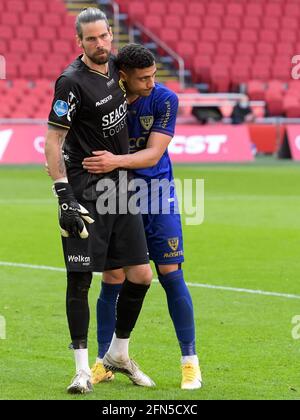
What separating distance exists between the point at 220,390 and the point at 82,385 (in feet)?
2.67

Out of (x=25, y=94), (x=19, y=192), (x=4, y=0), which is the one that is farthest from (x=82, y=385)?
(x=4, y=0)

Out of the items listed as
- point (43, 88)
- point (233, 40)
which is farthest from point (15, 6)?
point (233, 40)

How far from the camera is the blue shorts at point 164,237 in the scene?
6.56 metres

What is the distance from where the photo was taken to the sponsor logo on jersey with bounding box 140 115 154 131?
21.5ft

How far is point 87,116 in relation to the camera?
20.2 ft

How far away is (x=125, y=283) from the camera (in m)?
6.56

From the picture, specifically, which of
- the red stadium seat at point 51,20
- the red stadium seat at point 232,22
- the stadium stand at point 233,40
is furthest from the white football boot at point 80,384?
the red stadium seat at point 232,22

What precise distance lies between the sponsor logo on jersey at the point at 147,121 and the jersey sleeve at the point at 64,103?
0.64 metres

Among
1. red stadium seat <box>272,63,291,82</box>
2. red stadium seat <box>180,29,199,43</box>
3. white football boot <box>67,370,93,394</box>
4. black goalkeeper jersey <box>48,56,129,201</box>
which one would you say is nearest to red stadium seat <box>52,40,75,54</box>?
red stadium seat <box>180,29,199,43</box>

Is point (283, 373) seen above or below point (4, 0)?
above

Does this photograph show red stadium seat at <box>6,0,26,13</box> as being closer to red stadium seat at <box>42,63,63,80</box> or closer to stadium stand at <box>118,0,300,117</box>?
red stadium seat at <box>42,63,63,80</box>

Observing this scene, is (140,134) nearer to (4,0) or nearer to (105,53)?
(105,53)

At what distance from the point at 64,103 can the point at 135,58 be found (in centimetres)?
58

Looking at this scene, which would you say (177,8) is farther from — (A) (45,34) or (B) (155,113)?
(B) (155,113)
